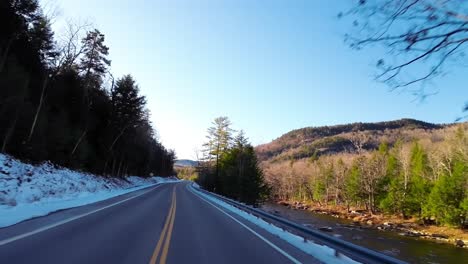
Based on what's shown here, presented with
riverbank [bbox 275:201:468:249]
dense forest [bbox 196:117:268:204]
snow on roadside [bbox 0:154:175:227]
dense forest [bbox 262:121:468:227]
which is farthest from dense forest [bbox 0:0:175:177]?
dense forest [bbox 262:121:468:227]

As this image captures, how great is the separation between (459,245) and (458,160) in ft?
62.9

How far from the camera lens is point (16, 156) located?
28.4m

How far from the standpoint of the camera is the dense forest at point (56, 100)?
2881cm

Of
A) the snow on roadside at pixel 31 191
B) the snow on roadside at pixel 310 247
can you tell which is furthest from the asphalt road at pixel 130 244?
the snow on roadside at pixel 31 191

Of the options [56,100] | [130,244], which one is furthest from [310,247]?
[56,100]

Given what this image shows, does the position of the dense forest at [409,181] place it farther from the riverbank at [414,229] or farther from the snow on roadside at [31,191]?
the snow on roadside at [31,191]

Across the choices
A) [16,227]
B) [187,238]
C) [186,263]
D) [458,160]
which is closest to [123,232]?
[187,238]

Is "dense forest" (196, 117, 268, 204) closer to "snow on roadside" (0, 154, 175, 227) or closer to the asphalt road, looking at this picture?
"snow on roadside" (0, 154, 175, 227)

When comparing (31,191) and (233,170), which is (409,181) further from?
(31,191)

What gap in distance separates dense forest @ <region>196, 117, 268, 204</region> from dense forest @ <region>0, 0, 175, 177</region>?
15927mm

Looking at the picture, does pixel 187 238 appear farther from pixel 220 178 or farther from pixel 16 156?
pixel 220 178

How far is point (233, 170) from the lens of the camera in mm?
63781

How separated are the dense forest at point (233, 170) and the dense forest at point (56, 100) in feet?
52.3

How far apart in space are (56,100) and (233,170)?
28778 mm
